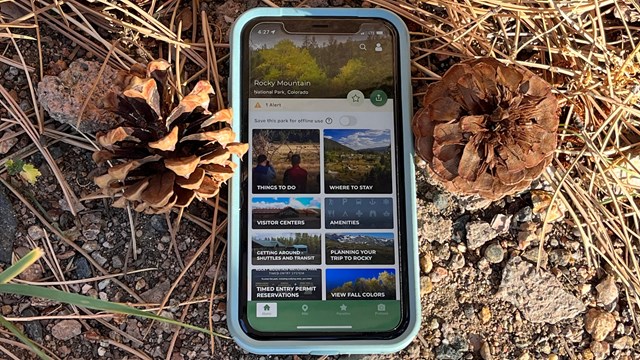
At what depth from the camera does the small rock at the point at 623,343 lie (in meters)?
1.09

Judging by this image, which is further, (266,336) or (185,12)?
(185,12)

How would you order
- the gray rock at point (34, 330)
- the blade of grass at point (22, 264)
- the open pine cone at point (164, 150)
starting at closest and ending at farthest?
the blade of grass at point (22, 264), the open pine cone at point (164, 150), the gray rock at point (34, 330)

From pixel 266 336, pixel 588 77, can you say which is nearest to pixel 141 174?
pixel 266 336

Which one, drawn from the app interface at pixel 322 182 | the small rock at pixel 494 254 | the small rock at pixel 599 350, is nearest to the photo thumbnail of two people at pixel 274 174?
the app interface at pixel 322 182

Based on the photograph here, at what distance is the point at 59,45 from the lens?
43.3 inches

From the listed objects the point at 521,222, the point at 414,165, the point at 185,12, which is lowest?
the point at 521,222

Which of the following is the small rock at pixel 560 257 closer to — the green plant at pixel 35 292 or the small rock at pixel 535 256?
the small rock at pixel 535 256

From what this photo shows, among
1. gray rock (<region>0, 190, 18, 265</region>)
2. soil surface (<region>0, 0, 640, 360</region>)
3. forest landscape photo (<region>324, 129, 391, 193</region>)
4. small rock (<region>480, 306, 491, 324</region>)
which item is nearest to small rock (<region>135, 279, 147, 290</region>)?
soil surface (<region>0, 0, 640, 360</region>)

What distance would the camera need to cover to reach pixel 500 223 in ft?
3.67

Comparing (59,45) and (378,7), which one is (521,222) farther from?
(59,45)

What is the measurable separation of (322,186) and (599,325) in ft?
1.70

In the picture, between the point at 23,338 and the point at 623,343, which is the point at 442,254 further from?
the point at 23,338

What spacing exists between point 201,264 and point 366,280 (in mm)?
270

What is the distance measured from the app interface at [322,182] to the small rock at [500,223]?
184mm
